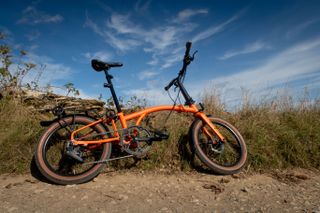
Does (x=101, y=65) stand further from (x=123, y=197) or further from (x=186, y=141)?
(x=123, y=197)

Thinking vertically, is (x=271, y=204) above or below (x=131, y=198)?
below

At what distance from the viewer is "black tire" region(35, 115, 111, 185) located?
3.04 metres

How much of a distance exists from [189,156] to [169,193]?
3.42 feet

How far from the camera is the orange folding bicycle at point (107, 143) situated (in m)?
3.13

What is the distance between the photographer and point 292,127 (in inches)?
178

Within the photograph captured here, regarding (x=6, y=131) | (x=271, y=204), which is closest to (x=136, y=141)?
(x=271, y=204)

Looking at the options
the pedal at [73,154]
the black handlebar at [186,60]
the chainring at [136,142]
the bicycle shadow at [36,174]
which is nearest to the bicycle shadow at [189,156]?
the chainring at [136,142]

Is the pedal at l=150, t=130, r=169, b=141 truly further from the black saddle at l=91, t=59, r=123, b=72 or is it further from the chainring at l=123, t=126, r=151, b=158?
the black saddle at l=91, t=59, r=123, b=72

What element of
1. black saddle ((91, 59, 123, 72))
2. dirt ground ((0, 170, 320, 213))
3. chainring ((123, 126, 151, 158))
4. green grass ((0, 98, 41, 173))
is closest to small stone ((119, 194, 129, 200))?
dirt ground ((0, 170, 320, 213))

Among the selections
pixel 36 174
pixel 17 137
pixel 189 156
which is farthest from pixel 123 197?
pixel 17 137

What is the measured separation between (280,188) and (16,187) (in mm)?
3582

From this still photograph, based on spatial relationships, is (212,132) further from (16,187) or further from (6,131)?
(6,131)

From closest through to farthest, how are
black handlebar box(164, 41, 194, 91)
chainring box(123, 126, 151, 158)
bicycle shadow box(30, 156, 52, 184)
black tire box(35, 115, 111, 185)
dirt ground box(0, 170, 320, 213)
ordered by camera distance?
dirt ground box(0, 170, 320, 213) → black tire box(35, 115, 111, 185) → bicycle shadow box(30, 156, 52, 184) → chainring box(123, 126, 151, 158) → black handlebar box(164, 41, 194, 91)

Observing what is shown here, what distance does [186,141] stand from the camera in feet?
13.0
